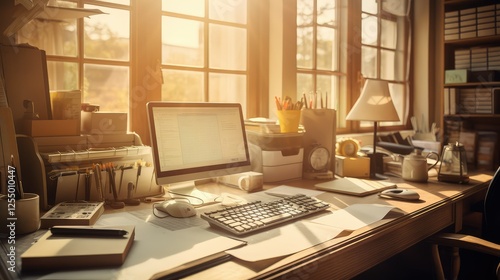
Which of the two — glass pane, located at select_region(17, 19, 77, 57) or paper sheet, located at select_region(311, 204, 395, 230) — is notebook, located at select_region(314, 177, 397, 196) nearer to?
paper sheet, located at select_region(311, 204, 395, 230)

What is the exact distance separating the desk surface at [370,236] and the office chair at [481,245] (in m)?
0.09

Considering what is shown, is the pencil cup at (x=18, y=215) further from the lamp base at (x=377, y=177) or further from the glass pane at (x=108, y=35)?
the lamp base at (x=377, y=177)

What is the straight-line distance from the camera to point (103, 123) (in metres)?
1.59

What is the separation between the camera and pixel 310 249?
3.47 ft

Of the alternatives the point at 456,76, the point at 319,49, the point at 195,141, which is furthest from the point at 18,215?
the point at 456,76

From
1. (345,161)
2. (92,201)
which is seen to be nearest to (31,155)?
(92,201)

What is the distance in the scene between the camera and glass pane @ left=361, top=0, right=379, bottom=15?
3547 mm

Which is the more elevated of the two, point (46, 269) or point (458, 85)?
point (458, 85)

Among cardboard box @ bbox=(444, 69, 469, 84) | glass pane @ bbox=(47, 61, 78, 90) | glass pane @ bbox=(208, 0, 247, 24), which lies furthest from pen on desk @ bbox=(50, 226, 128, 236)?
cardboard box @ bbox=(444, 69, 469, 84)

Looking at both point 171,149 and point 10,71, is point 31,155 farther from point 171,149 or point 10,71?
point 171,149

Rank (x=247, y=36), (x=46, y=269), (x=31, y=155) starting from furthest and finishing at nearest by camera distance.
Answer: (x=247, y=36) → (x=31, y=155) → (x=46, y=269)

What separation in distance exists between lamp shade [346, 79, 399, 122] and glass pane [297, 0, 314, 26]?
0.93 meters

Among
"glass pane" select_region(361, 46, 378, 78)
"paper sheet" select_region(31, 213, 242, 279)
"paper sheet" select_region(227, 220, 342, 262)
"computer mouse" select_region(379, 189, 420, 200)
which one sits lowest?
"paper sheet" select_region(227, 220, 342, 262)

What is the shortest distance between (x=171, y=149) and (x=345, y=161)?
3.35ft
